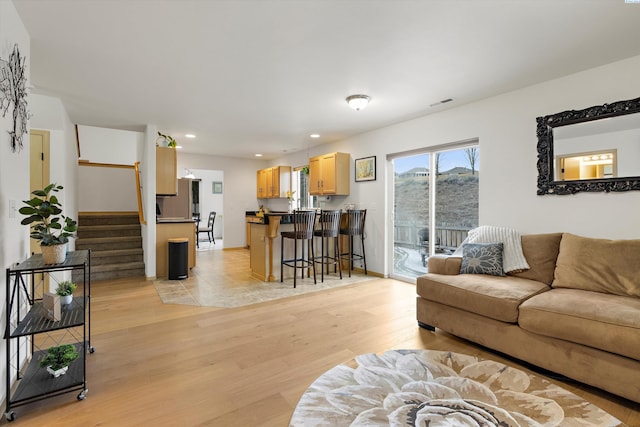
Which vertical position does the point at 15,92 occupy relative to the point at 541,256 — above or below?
above

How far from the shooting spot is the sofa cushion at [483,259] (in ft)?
9.54

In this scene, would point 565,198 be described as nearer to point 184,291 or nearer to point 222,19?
point 222,19

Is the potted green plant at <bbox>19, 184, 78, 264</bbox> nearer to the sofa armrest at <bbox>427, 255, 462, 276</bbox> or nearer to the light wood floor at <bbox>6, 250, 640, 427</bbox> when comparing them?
the light wood floor at <bbox>6, 250, 640, 427</bbox>

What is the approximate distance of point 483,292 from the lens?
96.9 inches

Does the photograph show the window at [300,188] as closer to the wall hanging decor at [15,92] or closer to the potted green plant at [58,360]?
the wall hanging decor at [15,92]

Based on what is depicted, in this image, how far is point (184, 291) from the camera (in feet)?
13.6

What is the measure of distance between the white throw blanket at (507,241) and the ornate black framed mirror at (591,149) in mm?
558

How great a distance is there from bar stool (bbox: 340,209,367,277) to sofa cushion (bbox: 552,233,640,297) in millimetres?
2848

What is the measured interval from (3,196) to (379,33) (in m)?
2.68

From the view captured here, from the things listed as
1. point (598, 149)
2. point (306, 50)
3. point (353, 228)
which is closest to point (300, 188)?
point (353, 228)

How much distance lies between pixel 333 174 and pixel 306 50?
3.08 m

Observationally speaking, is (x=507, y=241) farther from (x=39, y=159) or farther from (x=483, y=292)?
(x=39, y=159)

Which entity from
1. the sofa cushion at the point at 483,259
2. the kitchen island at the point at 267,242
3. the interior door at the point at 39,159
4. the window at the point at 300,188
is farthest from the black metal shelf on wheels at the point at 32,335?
the window at the point at 300,188

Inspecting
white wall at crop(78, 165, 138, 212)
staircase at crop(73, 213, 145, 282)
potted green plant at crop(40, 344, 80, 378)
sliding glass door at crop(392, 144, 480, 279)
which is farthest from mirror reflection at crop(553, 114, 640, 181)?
white wall at crop(78, 165, 138, 212)
